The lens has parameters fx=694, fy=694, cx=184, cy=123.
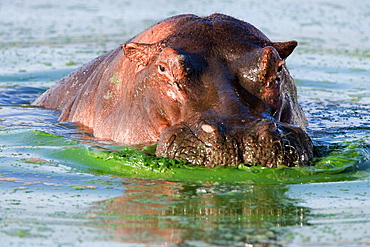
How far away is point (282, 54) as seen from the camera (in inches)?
264

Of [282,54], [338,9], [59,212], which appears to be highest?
[338,9]

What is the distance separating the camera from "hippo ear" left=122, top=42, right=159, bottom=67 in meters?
6.54

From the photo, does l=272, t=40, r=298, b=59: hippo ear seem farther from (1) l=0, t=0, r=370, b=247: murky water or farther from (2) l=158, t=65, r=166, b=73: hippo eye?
(2) l=158, t=65, r=166, b=73: hippo eye

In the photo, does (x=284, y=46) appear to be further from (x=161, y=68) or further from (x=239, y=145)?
(x=239, y=145)

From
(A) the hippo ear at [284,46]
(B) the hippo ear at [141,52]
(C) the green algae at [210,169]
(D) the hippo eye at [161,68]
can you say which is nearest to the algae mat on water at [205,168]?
(C) the green algae at [210,169]

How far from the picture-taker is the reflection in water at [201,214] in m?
3.96

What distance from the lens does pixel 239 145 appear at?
17.1 ft

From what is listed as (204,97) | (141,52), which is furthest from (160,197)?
(141,52)

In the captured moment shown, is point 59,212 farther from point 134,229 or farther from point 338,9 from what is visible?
point 338,9

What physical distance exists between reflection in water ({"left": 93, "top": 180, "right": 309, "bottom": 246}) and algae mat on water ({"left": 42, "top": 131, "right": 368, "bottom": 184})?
89 millimetres

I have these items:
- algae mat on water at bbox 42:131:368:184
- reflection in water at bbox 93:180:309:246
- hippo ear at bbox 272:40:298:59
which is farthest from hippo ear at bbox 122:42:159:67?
reflection in water at bbox 93:180:309:246

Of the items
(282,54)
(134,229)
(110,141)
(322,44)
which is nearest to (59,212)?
(134,229)

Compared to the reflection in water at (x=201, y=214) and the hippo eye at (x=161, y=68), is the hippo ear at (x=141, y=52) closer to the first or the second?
the hippo eye at (x=161, y=68)

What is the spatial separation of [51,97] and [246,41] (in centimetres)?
426
